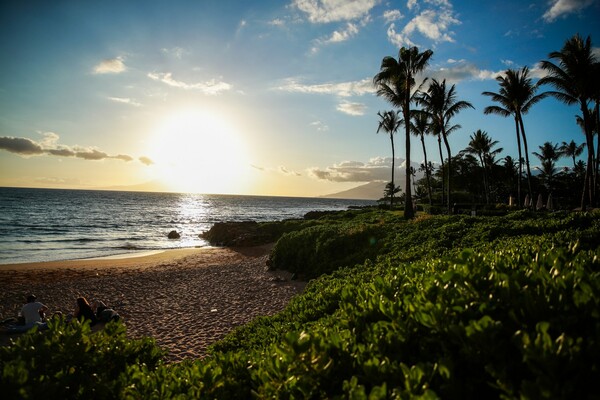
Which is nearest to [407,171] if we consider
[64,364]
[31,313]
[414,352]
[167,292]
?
[167,292]

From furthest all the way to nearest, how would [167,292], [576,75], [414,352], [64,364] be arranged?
[576,75] → [167,292] → [64,364] → [414,352]

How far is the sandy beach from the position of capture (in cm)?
955

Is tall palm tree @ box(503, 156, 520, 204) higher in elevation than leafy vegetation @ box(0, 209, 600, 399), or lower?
higher

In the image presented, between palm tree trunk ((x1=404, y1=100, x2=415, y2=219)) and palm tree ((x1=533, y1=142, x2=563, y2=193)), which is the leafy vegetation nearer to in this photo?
palm tree trunk ((x1=404, y1=100, x2=415, y2=219))

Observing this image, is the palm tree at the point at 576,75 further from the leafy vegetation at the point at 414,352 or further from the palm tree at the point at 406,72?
the leafy vegetation at the point at 414,352

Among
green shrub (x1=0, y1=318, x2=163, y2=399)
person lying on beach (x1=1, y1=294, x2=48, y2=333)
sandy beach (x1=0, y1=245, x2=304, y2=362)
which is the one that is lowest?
sandy beach (x1=0, y1=245, x2=304, y2=362)

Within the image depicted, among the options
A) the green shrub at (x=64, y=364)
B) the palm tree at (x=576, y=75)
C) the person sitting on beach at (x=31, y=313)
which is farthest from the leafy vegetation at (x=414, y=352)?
the palm tree at (x=576, y=75)

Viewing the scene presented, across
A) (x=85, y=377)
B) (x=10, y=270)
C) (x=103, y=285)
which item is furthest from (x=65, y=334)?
(x=10, y=270)

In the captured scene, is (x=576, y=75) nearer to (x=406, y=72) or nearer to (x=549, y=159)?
(x=406, y=72)

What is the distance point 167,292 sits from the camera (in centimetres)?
1375

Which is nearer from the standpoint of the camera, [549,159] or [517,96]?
[517,96]

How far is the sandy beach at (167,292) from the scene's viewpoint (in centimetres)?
955

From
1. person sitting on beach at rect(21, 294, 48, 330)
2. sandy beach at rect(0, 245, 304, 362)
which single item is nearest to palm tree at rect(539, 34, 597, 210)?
sandy beach at rect(0, 245, 304, 362)

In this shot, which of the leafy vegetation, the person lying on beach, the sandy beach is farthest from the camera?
the sandy beach
